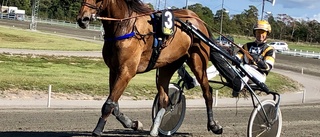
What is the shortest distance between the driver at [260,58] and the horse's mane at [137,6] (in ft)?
5.43

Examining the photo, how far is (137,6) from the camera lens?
569cm

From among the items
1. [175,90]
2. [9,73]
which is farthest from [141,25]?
[9,73]

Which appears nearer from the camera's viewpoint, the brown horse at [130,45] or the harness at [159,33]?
the brown horse at [130,45]

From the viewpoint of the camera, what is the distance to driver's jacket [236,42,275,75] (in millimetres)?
6640

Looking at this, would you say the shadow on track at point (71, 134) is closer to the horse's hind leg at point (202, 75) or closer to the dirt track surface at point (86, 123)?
the dirt track surface at point (86, 123)

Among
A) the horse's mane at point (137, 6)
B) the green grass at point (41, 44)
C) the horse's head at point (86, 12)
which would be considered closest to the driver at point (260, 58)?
the horse's mane at point (137, 6)

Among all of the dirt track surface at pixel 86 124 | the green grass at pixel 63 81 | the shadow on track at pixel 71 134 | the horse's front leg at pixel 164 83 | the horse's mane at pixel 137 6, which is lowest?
the green grass at pixel 63 81

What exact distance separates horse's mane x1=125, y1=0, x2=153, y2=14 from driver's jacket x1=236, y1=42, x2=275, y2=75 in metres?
1.72

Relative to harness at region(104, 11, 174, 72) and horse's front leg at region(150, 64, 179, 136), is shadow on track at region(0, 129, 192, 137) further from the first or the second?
harness at region(104, 11, 174, 72)

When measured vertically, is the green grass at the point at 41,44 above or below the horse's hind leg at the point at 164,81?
below

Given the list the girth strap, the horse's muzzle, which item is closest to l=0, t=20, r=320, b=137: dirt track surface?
the girth strap

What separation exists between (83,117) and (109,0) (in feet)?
15.1

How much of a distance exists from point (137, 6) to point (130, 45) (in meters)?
0.60

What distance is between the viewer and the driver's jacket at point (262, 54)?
261 inches
